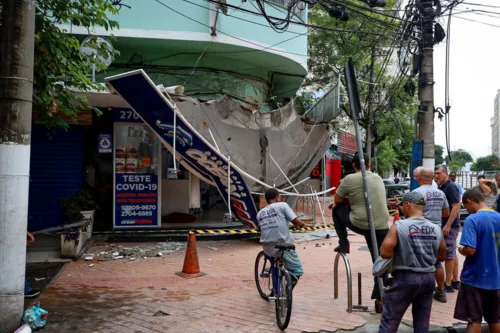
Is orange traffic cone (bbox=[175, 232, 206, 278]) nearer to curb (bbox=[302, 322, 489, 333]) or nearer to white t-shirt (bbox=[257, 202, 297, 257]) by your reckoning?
white t-shirt (bbox=[257, 202, 297, 257])

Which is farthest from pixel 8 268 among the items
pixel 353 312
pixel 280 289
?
pixel 353 312

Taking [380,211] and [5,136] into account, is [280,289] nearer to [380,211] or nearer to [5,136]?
[380,211]

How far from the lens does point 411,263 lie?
143 inches

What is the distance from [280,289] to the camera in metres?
4.96

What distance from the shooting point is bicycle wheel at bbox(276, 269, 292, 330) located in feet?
15.3

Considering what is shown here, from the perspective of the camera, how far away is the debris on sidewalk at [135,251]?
8711 mm

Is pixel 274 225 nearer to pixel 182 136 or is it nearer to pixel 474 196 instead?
pixel 474 196

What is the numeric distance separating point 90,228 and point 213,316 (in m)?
6.05

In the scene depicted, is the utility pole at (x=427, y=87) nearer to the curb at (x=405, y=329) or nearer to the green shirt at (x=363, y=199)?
the green shirt at (x=363, y=199)

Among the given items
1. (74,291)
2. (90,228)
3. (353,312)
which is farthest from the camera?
(90,228)

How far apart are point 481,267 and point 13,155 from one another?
4.88m

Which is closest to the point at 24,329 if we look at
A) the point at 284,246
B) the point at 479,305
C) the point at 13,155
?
the point at 13,155

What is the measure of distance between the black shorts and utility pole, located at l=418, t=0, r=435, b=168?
17.3 ft

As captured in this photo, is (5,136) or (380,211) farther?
(380,211)
